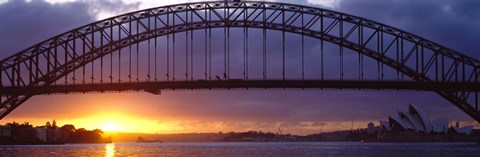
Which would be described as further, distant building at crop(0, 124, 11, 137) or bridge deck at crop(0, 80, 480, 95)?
distant building at crop(0, 124, 11, 137)

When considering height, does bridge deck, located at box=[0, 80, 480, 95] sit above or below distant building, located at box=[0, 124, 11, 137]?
above

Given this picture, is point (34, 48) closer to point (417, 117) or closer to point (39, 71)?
point (39, 71)

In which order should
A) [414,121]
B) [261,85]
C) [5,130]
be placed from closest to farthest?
[261,85] < [414,121] < [5,130]

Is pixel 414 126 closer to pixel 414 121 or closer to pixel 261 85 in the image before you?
pixel 414 121

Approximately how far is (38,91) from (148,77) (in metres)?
12.9

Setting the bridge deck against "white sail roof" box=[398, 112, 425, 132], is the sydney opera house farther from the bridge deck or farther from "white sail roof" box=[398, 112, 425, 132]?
the bridge deck

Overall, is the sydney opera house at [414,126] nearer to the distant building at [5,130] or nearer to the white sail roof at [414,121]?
the white sail roof at [414,121]

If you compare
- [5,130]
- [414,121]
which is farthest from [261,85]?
[5,130]

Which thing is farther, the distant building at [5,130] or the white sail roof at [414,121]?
the distant building at [5,130]

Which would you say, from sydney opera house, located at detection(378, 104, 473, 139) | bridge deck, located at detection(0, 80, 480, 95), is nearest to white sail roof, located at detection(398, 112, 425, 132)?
Answer: sydney opera house, located at detection(378, 104, 473, 139)

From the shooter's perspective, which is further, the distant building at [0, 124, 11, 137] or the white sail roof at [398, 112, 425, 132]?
the distant building at [0, 124, 11, 137]

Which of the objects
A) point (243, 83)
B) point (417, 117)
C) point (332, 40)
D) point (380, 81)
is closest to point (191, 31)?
point (243, 83)

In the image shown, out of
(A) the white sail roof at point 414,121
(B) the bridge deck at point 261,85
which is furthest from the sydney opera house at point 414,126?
(B) the bridge deck at point 261,85

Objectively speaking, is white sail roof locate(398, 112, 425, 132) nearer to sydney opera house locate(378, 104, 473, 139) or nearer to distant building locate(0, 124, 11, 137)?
sydney opera house locate(378, 104, 473, 139)
